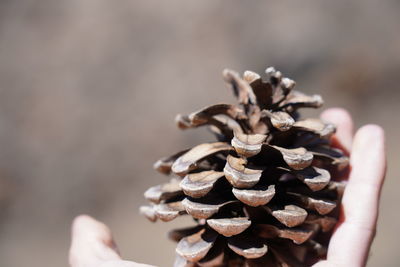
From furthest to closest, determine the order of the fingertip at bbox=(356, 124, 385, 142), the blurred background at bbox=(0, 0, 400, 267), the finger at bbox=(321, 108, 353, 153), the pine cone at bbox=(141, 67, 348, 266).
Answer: the blurred background at bbox=(0, 0, 400, 267)
the finger at bbox=(321, 108, 353, 153)
the fingertip at bbox=(356, 124, 385, 142)
the pine cone at bbox=(141, 67, 348, 266)

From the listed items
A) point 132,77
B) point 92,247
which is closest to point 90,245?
A: point 92,247

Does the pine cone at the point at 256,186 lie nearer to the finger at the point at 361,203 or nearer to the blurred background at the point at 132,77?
the finger at the point at 361,203

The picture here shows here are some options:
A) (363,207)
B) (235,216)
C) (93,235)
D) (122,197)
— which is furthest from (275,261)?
(122,197)

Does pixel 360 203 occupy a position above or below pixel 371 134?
below

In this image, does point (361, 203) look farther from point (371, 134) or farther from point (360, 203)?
point (371, 134)

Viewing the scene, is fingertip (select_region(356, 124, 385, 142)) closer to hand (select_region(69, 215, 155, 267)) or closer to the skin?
the skin

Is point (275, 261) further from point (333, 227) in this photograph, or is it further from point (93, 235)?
point (93, 235)

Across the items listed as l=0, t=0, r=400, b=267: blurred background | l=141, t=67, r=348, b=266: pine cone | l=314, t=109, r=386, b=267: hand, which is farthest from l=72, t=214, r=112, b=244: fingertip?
l=0, t=0, r=400, b=267: blurred background
